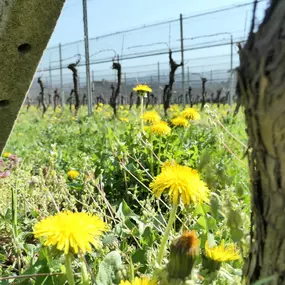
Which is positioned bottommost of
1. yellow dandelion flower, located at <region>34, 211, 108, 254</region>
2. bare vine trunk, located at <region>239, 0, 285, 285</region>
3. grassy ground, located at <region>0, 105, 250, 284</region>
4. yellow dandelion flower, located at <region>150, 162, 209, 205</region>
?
grassy ground, located at <region>0, 105, 250, 284</region>

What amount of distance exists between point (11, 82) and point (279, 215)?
1.17 meters

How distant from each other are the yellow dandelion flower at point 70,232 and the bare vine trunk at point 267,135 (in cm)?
26

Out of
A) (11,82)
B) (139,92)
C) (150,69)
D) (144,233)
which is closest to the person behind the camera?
(144,233)

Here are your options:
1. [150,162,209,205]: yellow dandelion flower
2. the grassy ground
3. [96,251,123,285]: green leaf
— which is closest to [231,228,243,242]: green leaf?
the grassy ground

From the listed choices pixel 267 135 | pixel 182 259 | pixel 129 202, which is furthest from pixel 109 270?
pixel 129 202

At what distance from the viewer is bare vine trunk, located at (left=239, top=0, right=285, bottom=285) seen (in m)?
0.48

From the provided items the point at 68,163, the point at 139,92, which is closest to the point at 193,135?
the point at 139,92

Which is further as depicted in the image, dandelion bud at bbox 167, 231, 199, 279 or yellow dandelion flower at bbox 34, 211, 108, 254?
yellow dandelion flower at bbox 34, 211, 108, 254

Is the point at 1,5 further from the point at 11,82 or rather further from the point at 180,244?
the point at 180,244

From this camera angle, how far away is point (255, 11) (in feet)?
1.65

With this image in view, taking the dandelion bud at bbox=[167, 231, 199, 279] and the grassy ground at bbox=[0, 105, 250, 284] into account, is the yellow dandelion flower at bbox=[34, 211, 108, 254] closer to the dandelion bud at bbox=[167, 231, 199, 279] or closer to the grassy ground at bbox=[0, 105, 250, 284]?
the grassy ground at bbox=[0, 105, 250, 284]

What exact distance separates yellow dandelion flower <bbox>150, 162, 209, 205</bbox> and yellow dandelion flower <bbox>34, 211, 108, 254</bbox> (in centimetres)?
14

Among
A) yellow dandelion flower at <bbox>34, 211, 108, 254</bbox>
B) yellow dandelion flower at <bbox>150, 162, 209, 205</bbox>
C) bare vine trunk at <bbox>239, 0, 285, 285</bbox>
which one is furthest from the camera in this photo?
yellow dandelion flower at <bbox>150, 162, 209, 205</bbox>

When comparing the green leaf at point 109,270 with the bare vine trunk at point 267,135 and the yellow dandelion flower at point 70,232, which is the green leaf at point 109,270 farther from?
the bare vine trunk at point 267,135
